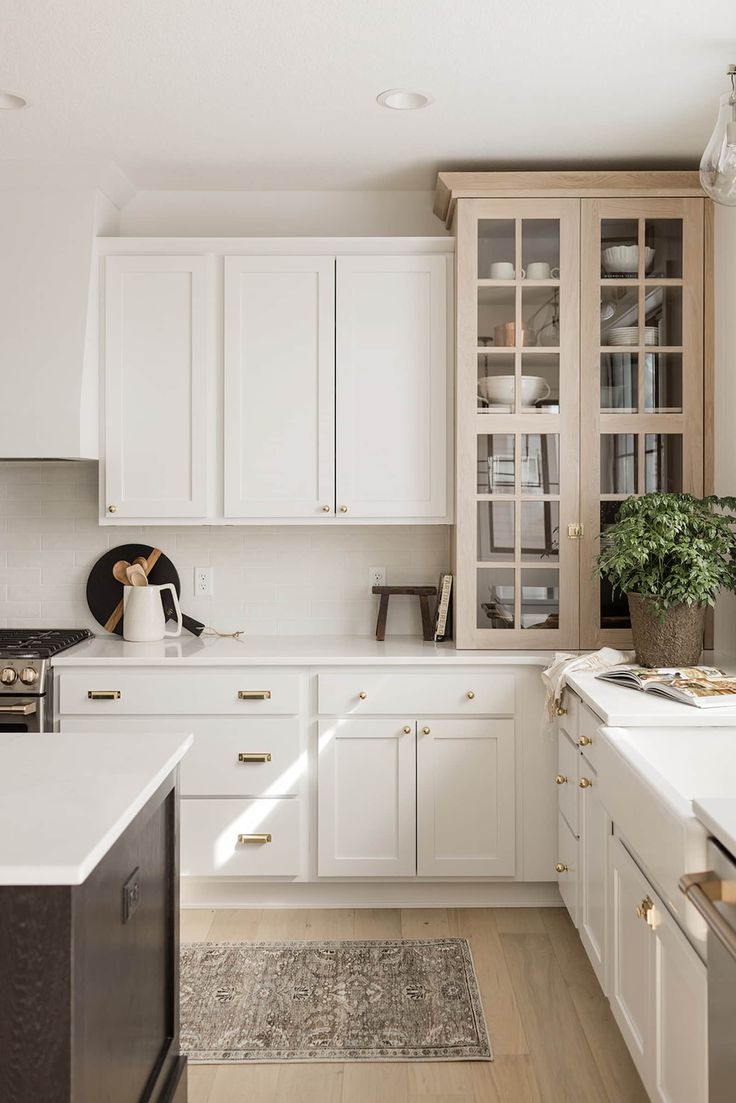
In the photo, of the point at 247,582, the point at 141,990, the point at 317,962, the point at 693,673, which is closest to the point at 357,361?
the point at 247,582

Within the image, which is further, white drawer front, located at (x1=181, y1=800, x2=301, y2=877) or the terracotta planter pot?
white drawer front, located at (x1=181, y1=800, x2=301, y2=877)

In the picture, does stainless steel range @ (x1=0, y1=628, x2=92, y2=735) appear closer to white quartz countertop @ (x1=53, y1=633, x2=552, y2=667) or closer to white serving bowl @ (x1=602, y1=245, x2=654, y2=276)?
white quartz countertop @ (x1=53, y1=633, x2=552, y2=667)

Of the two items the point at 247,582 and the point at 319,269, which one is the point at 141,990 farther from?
the point at 319,269

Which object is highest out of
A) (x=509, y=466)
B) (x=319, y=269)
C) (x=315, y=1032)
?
(x=319, y=269)

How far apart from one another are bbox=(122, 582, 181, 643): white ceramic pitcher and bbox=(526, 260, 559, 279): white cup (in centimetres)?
174

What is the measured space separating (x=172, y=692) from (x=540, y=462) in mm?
1507

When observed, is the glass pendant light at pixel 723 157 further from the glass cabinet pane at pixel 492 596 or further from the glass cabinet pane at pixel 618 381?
the glass cabinet pane at pixel 492 596

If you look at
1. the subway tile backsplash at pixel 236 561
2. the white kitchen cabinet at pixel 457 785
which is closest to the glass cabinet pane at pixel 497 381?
the subway tile backsplash at pixel 236 561

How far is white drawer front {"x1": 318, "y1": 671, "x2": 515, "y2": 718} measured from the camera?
332cm

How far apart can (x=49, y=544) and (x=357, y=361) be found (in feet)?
4.75

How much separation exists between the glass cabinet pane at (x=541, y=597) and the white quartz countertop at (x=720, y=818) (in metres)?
1.84

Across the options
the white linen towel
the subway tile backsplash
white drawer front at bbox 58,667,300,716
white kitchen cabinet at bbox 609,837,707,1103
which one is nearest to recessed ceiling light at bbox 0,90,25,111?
the subway tile backsplash

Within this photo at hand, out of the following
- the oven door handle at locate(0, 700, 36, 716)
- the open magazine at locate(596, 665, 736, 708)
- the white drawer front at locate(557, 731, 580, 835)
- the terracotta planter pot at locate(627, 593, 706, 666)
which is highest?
the terracotta planter pot at locate(627, 593, 706, 666)

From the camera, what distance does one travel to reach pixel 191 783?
333 cm
